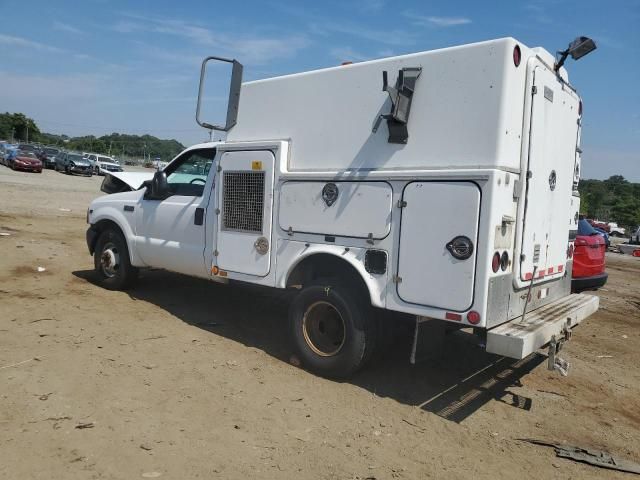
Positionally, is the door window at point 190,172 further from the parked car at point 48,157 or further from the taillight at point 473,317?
the parked car at point 48,157

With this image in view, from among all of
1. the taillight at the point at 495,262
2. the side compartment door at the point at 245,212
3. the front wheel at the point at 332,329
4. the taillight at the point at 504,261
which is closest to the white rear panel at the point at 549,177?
the taillight at the point at 504,261

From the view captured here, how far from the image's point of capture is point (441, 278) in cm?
399

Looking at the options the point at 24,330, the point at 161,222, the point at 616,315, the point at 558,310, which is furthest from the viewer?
the point at 616,315

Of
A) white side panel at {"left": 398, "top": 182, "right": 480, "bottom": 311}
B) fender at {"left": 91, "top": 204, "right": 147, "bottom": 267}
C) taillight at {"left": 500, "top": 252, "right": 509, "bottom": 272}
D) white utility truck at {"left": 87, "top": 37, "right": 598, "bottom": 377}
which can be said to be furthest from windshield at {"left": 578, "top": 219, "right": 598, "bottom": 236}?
fender at {"left": 91, "top": 204, "right": 147, "bottom": 267}

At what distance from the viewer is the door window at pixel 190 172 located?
620 centimetres

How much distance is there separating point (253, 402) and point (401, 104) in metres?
2.62

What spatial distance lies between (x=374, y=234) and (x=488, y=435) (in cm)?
173

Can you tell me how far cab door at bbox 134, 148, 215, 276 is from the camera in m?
6.00

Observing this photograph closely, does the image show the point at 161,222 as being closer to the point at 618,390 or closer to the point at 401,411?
the point at 401,411

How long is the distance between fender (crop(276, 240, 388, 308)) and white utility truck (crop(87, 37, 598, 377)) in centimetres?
1

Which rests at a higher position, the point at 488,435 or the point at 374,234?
the point at 374,234

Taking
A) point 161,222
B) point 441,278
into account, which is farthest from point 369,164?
point 161,222

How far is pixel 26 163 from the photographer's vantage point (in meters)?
32.3

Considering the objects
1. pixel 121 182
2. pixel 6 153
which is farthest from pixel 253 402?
pixel 6 153
